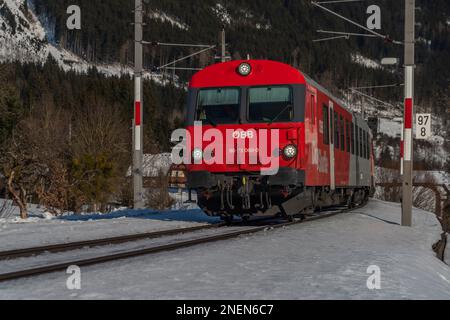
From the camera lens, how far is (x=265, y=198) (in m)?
13.9

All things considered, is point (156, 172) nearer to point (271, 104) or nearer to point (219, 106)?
point (219, 106)

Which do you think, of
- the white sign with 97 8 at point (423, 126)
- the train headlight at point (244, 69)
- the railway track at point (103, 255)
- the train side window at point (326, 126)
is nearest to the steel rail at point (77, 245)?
Answer: the railway track at point (103, 255)

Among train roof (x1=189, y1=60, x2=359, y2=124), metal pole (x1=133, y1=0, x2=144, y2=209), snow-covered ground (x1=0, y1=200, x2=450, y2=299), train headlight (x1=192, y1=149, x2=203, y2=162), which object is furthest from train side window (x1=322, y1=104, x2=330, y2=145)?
metal pole (x1=133, y1=0, x2=144, y2=209)

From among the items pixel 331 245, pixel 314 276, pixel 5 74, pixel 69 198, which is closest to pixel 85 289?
pixel 314 276

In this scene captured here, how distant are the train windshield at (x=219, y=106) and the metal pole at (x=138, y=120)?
679 cm

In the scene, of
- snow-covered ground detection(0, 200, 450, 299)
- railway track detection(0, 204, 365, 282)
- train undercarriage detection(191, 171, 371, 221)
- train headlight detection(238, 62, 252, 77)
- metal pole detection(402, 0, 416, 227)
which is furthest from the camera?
metal pole detection(402, 0, 416, 227)

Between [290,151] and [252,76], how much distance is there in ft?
6.07

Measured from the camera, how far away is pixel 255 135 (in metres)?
13.9

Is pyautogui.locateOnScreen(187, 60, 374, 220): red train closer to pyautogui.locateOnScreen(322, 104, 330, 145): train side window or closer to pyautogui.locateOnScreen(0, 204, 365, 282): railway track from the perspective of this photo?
pyautogui.locateOnScreen(0, 204, 365, 282): railway track

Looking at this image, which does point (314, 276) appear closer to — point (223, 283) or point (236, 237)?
point (223, 283)

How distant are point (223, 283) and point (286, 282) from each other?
24.6 inches

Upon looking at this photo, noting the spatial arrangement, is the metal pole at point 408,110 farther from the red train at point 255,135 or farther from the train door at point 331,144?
the red train at point 255,135

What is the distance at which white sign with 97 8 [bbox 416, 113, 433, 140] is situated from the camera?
59.8 ft

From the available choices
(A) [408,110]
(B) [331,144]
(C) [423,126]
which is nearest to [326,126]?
(B) [331,144]
